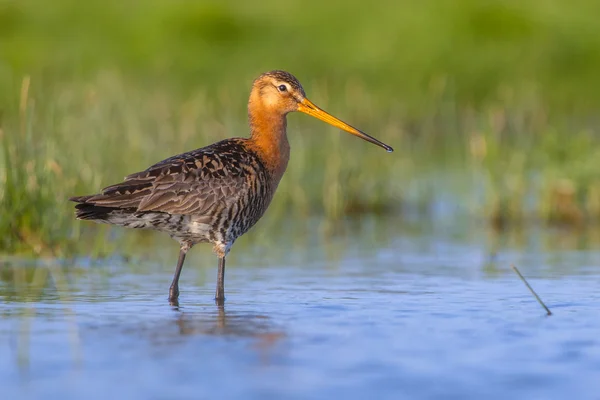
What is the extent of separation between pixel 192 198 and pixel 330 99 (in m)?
8.49

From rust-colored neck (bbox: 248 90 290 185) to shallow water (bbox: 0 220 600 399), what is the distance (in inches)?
33.5

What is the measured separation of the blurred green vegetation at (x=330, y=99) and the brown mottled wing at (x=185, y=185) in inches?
58.4

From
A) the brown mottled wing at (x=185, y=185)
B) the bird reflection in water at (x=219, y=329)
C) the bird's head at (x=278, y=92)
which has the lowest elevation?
the bird reflection in water at (x=219, y=329)

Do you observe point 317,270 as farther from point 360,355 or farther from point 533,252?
point 360,355

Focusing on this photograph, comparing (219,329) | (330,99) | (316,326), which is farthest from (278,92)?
(330,99)

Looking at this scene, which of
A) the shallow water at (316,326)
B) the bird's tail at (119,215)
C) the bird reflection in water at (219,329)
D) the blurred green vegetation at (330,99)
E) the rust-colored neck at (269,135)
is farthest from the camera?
the blurred green vegetation at (330,99)

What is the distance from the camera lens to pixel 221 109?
1669 cm

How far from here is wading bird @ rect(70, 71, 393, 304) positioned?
26.1 ft

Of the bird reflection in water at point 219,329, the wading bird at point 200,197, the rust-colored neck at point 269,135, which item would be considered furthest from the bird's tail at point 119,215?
the rust-colored neck at point 269,135

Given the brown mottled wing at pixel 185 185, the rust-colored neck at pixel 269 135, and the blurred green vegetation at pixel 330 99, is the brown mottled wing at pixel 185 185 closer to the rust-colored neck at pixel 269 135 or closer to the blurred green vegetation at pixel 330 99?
the rust-colored neck at pixel 269 135

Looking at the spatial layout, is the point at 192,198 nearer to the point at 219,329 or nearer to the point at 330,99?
the point at 219,329

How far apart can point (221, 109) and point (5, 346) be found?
34.8 ft

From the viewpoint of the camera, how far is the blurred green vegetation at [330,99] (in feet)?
37.5

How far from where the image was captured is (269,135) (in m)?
8.81
